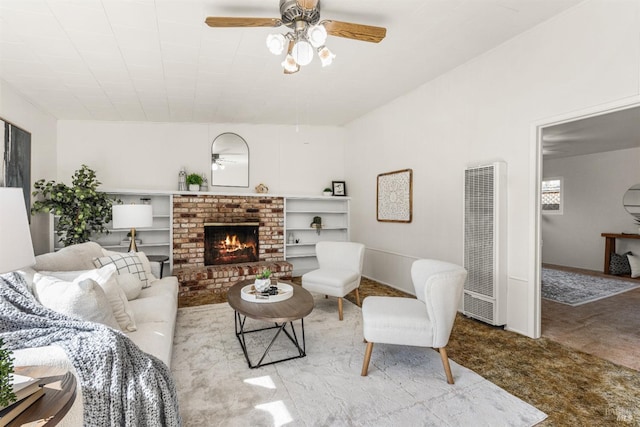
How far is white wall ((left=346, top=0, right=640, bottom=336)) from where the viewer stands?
2.43 metres

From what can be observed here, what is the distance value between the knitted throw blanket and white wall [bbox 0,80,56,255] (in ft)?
10.1

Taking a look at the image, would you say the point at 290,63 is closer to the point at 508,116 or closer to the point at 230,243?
the point at 508,116

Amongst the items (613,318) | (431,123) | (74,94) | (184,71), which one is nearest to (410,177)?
(431,123)

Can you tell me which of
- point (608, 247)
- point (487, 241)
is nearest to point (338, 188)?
point (487, 241)

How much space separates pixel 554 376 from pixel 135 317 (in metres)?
3.17

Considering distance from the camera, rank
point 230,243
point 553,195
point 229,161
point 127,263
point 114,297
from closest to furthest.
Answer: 1. point 114,297
2. point 127,263
3. point 230,243
4. point 229,161
5. point 553,195

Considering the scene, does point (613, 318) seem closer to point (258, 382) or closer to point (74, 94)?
point (258, 382)

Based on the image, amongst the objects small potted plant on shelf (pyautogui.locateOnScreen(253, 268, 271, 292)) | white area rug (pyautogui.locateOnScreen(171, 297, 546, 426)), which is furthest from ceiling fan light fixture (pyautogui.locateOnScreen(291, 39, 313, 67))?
white area rug (pyautogui.locateOnScreen(171, 297, 546, 426))

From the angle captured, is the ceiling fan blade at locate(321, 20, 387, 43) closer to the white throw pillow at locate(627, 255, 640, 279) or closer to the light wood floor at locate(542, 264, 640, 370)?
the light wood floor at locate(542, 264, 640, 370)

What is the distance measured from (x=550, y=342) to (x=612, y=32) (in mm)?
2620

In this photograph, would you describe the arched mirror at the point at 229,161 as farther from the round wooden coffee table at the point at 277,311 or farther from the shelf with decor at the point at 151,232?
the round wooden coffee table at the point at 277,311

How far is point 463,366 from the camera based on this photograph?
2.45m

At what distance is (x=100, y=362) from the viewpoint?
4.69 ft

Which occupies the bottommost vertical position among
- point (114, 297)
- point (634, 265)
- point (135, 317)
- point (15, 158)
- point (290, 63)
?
point (634, 265)
